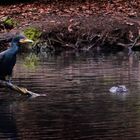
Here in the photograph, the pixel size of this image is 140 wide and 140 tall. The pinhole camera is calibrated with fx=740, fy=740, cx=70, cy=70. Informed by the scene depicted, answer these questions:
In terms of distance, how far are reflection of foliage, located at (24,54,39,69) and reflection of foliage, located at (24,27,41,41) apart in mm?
2496

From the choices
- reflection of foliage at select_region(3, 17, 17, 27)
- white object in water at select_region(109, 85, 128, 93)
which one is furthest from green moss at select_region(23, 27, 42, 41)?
white object in water at select_region(109, 85, 128, 93)

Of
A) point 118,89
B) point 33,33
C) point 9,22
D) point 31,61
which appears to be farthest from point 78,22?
point 118,89

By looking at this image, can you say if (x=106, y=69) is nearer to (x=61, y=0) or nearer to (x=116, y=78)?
(x=116, y=78)

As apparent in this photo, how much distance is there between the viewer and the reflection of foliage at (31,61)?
2624 centimetres

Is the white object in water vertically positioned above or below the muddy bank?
above

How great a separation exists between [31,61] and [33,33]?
6.72 metres

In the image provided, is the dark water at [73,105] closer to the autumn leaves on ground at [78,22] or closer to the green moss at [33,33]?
the autumn leaves on ground at [78,22]

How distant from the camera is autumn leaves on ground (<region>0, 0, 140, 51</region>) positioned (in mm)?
34312

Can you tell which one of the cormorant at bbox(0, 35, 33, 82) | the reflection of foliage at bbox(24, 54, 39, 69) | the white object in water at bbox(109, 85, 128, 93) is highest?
the cormorant at bbox(0, 35, 33, 82)

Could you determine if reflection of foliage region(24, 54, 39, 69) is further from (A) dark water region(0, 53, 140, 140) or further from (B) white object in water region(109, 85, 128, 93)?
(B) white object in water region(109, 85, 128, 93)

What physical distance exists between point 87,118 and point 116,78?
711 cm

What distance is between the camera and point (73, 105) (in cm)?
1603

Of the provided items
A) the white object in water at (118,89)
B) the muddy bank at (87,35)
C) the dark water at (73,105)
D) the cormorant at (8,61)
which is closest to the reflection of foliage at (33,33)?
the muddy bank at (87,35)

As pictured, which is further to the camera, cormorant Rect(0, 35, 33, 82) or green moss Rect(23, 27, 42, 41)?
green moss Rect(23, 27, 42, 41)
